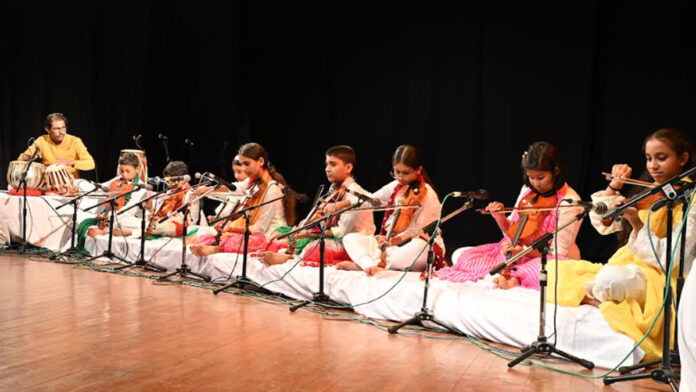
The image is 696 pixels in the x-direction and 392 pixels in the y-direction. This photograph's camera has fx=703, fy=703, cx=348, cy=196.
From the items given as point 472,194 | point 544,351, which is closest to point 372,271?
point 472,194

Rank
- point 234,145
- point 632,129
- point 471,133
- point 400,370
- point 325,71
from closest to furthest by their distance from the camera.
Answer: point 400,370, point 632,129, point 471,133, point 325,71, point 234,145

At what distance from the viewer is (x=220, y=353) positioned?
321 centimetres

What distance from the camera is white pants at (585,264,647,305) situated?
3090 mm

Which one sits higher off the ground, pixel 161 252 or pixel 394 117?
pixel 394 117

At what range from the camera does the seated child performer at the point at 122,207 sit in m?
6.78

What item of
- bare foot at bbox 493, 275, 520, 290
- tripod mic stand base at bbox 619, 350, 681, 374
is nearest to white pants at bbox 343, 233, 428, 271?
bare foot at bbox 493, 275, 520, 290

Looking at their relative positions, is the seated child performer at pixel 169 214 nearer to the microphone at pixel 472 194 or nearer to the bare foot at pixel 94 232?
the bare foot at pixel 94 232

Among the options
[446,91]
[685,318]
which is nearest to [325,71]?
[446,91]

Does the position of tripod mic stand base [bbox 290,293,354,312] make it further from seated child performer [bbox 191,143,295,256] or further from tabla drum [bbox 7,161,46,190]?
tabla drum [bbox 7,161,46,190]

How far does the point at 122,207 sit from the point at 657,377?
550 centimetres

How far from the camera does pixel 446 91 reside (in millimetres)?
6188

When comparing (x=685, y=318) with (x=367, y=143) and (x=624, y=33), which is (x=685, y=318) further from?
(x=367, y=143)

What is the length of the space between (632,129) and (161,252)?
12.9ft

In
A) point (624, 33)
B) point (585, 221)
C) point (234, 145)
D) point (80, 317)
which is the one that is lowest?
point (80, 317)
